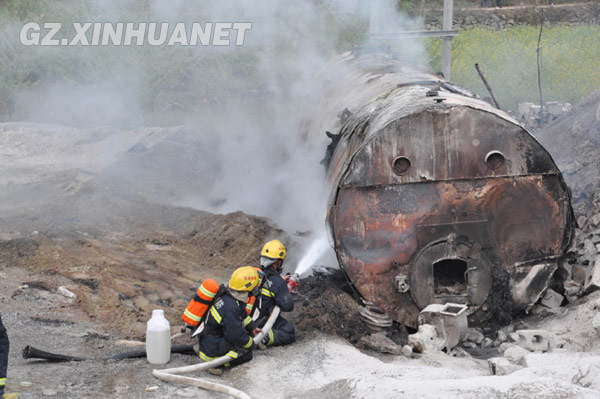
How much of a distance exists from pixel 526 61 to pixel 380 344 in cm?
2044

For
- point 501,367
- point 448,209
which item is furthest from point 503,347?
point 448,209

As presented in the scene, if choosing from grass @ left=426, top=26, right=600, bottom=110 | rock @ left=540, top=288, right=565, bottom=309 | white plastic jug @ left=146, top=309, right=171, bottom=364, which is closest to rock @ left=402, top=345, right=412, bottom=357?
rock @ left=540, top=288, right=565, bottom=309

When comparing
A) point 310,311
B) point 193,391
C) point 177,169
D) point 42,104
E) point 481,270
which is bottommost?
point 193,391

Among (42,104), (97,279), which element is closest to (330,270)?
(97,279)

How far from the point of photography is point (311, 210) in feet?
38.0

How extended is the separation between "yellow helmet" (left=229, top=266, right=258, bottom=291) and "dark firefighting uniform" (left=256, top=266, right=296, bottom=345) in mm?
500

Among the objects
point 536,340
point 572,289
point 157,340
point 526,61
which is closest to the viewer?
point 157,340

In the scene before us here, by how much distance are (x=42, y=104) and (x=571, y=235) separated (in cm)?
2222

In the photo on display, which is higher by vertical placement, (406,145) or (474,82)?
(474,82)

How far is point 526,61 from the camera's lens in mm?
25312

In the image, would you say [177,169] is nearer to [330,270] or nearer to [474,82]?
[330,270]

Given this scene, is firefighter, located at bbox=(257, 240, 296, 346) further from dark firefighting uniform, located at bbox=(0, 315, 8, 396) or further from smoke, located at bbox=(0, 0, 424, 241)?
dark firefighting uniform, located at bbox=(0, 315, 8, 396)

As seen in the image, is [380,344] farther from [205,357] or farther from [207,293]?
[207,293]

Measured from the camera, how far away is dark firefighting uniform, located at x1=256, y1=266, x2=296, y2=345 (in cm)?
697
